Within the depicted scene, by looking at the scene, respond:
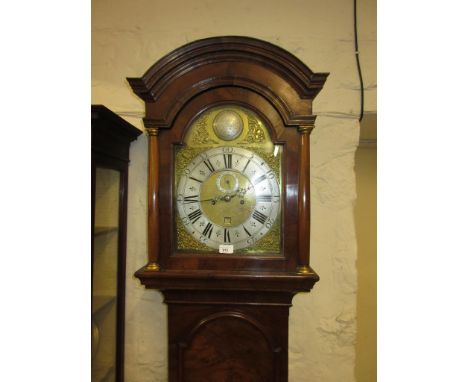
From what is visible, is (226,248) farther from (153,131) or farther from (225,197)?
(153,131)

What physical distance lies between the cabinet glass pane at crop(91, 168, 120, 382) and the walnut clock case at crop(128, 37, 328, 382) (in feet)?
0.53

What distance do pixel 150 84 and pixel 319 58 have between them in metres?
0.71

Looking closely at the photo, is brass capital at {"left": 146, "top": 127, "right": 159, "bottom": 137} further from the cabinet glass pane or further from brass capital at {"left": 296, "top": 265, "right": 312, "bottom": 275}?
brass capital at {"left": 296, "top": 265, "right": 312, "bottom": 275}

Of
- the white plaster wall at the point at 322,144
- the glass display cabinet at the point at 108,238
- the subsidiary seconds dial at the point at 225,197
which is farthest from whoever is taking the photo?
the white plaster wall at the point at 322,144

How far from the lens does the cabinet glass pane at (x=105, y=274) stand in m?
1.10

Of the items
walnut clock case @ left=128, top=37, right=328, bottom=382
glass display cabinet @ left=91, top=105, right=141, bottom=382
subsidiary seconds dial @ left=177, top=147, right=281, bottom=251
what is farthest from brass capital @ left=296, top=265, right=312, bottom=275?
glass display cabinet @ left=91, top=105, right=141, bottom=382

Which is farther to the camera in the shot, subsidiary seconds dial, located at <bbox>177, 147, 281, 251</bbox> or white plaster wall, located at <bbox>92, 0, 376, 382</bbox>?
white plaster wall, located at <bbox>92, 0, 376, 382</bbox>

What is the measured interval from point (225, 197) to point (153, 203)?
→ 0.82 ft

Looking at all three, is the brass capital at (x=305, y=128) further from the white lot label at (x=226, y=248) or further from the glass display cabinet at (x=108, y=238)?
the glass display cabinet at (x=108, y=238)

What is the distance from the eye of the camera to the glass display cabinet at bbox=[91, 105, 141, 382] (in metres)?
1.05

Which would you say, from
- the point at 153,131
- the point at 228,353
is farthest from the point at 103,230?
the point at 228,353

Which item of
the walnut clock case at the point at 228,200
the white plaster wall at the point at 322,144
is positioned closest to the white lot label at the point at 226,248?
the walnut clock case at the point at 228,200

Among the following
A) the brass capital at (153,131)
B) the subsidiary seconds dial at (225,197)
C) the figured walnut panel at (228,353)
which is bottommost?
the figured walnut panel at (228,353)
